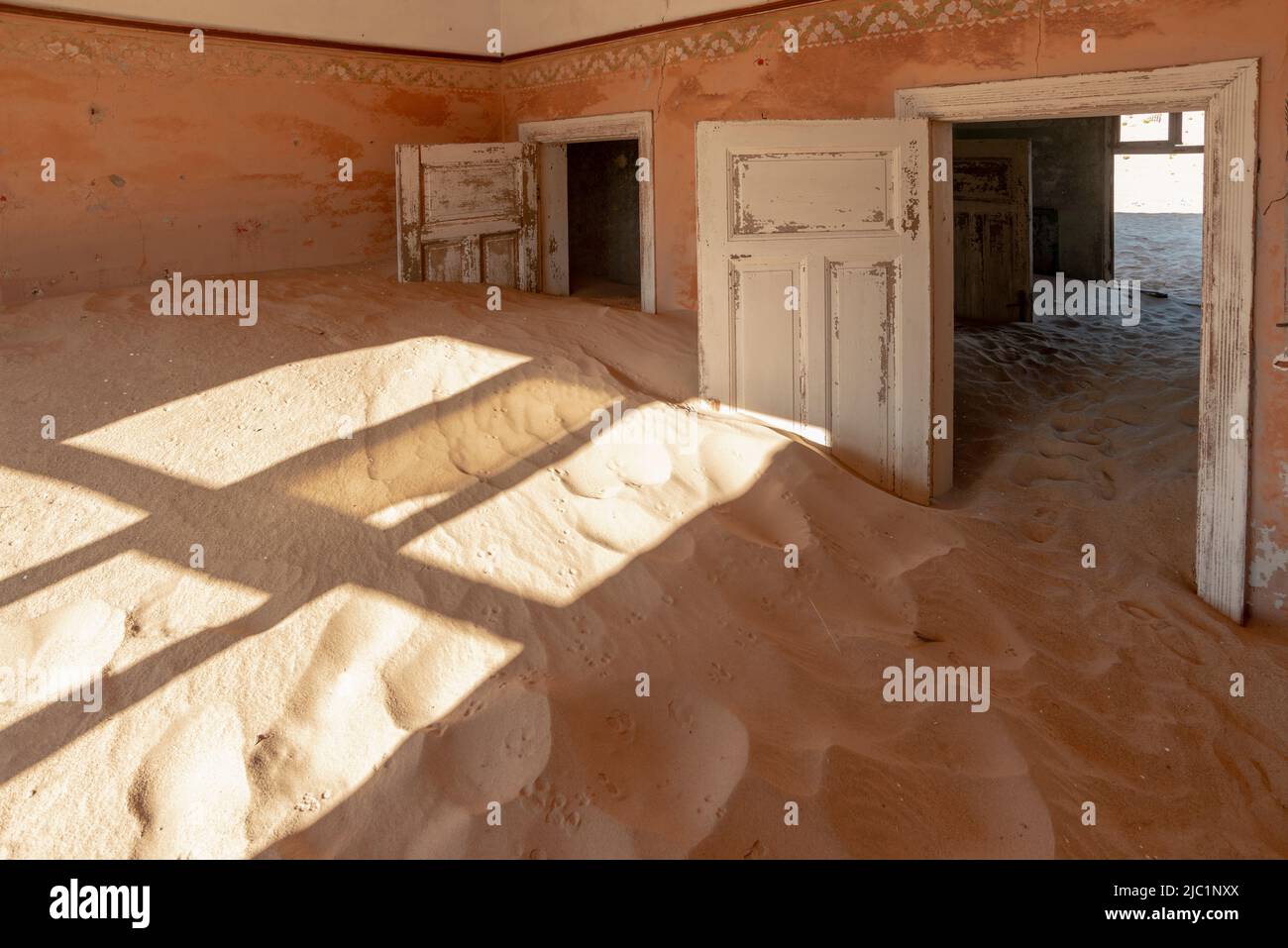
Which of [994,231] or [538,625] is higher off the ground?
[994,231]

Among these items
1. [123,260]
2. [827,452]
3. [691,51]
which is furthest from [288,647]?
[691,51]

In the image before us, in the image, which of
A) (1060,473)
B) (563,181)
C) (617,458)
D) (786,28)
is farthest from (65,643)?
(563,181)

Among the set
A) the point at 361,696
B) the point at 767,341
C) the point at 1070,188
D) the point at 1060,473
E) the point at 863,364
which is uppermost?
the point at 1070,188

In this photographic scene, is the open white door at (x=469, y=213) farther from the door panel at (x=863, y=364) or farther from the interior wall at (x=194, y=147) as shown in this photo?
the door panel at (x=863, y=364)

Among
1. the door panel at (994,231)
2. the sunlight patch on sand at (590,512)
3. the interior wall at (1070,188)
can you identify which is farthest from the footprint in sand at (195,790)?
the interior wall at (1070,188)

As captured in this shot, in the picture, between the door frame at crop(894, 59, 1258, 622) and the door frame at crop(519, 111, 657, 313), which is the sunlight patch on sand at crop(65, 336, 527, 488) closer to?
the door frame at crop(519, 111, 657, 313)

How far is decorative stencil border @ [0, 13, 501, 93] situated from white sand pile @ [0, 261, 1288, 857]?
5.96 ft

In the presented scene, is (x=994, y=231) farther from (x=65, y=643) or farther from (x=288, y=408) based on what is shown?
(x=65, y=643)

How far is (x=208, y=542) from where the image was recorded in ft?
12.0

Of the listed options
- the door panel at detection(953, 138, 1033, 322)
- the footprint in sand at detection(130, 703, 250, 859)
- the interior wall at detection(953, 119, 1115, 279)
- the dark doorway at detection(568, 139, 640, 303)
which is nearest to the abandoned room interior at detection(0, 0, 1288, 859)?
the footprint in sand at detection(130, 703, 250, 859)

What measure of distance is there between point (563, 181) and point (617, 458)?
14.4 ft

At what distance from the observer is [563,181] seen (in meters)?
8.34

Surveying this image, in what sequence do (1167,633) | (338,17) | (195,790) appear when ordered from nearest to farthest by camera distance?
(195,790)
(1167,633)
(338,17)

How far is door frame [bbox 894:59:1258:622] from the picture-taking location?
4.31 metres
